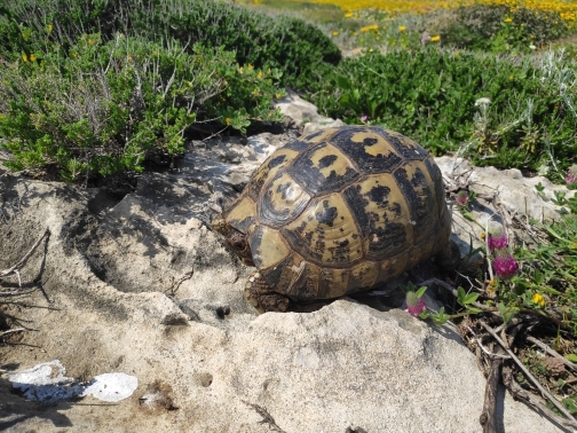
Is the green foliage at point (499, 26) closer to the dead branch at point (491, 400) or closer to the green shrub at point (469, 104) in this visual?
the green shrub at point (469, 104)

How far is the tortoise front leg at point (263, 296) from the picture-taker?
2785 mm

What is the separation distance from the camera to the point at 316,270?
2.71m

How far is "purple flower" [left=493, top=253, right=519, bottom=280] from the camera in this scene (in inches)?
114

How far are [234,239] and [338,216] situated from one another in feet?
2.24

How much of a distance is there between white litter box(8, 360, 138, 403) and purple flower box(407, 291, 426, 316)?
1.55 meters

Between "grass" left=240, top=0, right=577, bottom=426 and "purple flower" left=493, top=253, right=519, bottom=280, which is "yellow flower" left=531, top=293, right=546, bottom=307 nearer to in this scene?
"grass" left=240, top=0, right=577, bottom=426

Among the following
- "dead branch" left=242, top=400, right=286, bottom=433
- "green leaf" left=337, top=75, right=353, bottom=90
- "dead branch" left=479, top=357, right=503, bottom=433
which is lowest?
"dead branch" left=479, top=357, right=503, bottom=433

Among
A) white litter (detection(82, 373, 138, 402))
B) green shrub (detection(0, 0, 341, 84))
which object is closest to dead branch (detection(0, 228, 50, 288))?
white litter (detection(82, 373, 138, 402))

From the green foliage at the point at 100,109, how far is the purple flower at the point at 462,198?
2.09 meters

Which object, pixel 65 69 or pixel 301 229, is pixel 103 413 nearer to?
pixel 301 229

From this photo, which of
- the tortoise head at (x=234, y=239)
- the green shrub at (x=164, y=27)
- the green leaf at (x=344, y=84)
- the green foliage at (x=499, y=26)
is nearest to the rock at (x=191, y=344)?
the tortoise head at (x=234, y=239)

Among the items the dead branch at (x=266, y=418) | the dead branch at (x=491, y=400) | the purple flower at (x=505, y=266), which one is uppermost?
the purple flower at (x=505, y=266)

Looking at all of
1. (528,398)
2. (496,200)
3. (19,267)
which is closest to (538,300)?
(528,398)

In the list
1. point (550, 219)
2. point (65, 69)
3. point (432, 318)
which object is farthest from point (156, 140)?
point (550, 219)
